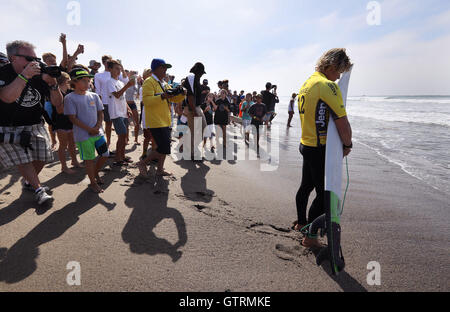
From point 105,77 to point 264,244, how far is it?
14.9ft

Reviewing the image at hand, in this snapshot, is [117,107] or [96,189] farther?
[117,107]

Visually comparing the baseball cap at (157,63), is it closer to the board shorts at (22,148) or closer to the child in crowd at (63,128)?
the child in crowd at (63,128)

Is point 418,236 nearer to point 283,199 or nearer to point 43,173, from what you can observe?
point 283,199

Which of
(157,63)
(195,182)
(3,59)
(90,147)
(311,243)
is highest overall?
(157,63)

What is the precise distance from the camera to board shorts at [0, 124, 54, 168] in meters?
2.59

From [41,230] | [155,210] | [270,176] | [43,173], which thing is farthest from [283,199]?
[43,173]

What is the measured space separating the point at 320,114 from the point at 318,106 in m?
0.08

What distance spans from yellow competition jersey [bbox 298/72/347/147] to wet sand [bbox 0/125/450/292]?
1213 millimetres

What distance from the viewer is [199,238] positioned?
2.48 m

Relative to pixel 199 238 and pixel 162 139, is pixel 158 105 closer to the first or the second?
pixel 162 139

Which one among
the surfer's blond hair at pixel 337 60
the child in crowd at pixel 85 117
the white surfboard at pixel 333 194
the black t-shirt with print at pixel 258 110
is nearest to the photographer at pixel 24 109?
the child in crowd at pixel 85 117

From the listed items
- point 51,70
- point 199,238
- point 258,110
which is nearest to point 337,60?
point 199,238

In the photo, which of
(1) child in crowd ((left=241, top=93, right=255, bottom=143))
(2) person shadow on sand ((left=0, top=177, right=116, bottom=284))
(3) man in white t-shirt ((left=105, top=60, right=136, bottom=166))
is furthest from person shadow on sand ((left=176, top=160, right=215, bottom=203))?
(1) child in crowd ((left=241, top=93, right=255, bottom=143))
